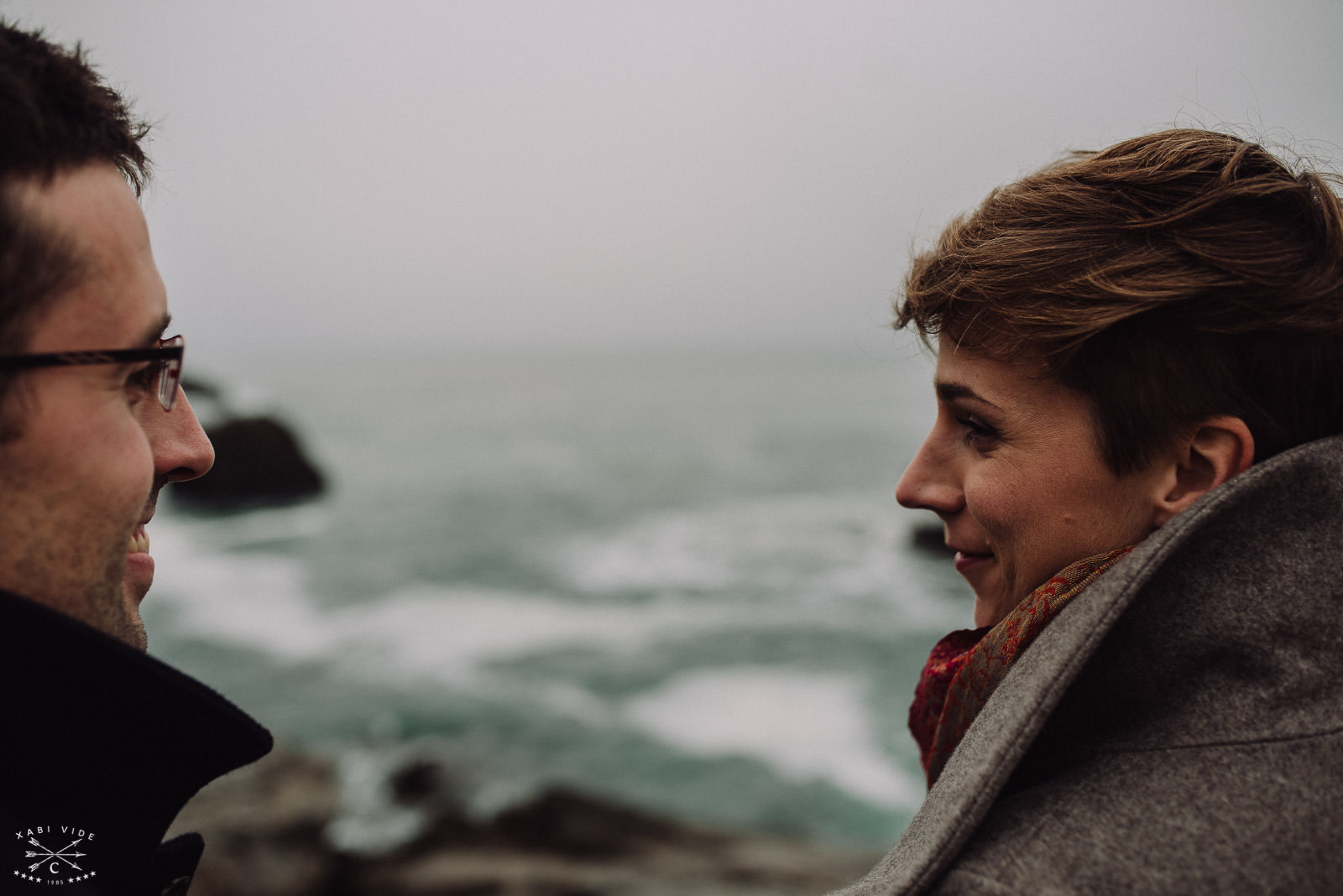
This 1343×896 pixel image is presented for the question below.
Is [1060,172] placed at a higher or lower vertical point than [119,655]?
higher

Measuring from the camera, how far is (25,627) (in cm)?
156

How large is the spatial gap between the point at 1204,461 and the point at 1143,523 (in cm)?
20

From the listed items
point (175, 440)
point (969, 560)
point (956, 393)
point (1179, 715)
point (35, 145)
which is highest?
point (35, 145)

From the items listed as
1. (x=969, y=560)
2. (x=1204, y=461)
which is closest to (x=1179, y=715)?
(x=1204, y=461)

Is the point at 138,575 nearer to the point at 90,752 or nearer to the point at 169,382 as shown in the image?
the point at 169,382

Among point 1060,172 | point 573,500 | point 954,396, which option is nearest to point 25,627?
point 954,396

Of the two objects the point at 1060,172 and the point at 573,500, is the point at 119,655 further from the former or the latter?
the point at 573,500

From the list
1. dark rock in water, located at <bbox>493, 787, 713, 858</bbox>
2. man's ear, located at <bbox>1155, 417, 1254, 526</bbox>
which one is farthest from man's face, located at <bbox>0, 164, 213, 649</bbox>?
dark rock in water, located at <bbox>493, 787, 713, 858</bbox>

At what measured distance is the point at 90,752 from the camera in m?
1.69

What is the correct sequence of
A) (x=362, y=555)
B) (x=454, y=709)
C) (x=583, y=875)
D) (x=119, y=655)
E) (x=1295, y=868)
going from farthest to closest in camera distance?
1. (x=362, y=555)
2. (x=454, y=709)
3. (x=583, y=875)
4. (x=119, y=655)
5. (x=1295, y=868)

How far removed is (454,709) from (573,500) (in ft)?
84.0

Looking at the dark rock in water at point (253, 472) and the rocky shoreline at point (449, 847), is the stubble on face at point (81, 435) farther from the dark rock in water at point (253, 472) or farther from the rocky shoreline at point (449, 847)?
the dark rock in water at point (253, 472)

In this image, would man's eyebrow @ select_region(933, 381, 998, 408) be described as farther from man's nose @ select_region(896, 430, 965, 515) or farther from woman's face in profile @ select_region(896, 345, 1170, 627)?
man's nose @ select_region(896, 430, 965, 515)

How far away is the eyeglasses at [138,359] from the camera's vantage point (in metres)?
1.61
